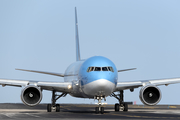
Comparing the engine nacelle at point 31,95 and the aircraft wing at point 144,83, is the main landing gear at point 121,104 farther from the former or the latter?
the engine nacelle at point 31,95

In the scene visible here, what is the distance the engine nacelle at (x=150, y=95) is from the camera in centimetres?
2444

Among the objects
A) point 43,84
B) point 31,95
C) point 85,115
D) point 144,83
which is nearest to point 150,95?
point 144,83

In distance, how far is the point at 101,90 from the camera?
2262 cm

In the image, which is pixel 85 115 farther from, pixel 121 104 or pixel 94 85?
pixel 121 104

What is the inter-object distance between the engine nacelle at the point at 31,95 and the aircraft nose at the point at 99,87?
10.9ft

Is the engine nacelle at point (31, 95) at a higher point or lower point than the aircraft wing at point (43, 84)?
lower

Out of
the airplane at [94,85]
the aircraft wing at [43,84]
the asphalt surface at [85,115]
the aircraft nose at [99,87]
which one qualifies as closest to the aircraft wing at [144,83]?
the airplane at [94,85]

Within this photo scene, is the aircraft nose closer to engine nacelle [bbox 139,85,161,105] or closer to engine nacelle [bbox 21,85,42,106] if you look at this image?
engine nacelle [bbox 139,85,161,105]

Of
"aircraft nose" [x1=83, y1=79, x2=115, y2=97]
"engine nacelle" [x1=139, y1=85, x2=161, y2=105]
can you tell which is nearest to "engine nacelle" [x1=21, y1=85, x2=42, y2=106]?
"aircraft nose" [x1=83, y1=79, x2=115, y2=97]

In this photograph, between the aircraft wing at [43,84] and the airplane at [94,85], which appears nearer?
the airplane at [94,85]

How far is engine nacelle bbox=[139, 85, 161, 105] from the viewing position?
24.4m

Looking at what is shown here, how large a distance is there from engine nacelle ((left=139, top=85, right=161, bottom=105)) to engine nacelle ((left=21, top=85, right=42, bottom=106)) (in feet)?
22.1

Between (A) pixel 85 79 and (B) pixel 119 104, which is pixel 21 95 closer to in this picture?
(A) pixel 85 79

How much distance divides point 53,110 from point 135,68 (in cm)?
746
